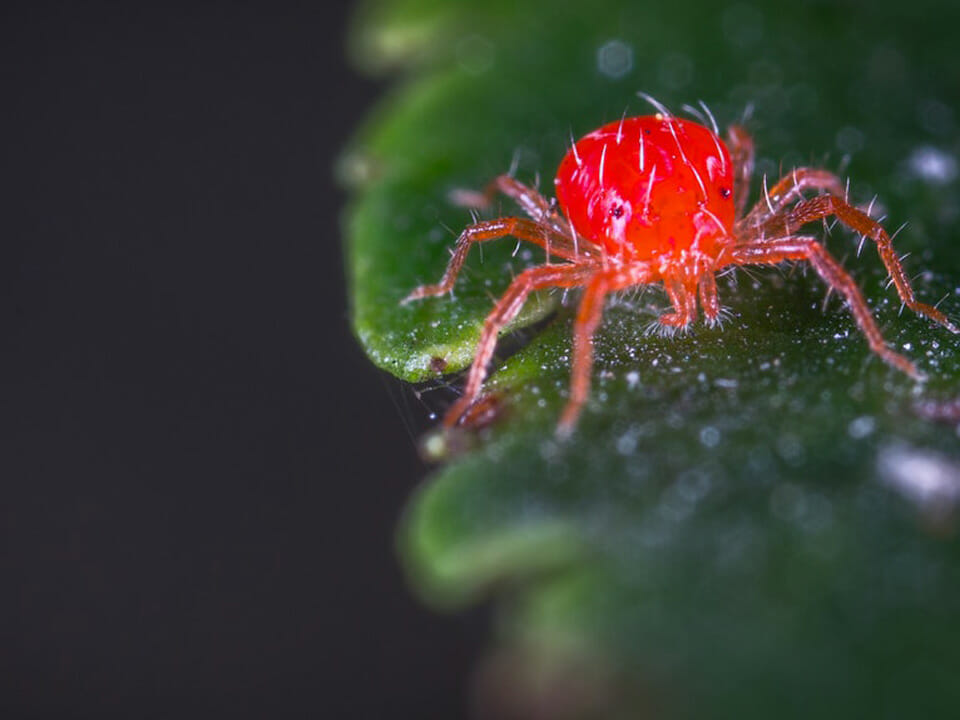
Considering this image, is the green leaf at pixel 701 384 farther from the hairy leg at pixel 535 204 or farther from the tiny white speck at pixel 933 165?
the hairy leg at pixel 535 204

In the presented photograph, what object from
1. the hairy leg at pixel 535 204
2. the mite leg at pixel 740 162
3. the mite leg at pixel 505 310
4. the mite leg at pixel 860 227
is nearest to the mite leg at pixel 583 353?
the mite leg at pixel 505 310

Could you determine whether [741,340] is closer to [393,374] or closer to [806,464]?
[806,464]

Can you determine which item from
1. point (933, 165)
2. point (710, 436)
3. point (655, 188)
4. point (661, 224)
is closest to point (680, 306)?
point (661, 224)

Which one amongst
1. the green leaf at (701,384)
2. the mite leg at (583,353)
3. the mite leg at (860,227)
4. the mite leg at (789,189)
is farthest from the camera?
the mite leg at (789,189)

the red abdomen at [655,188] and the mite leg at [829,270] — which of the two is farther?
the red abdomen at [655,188]

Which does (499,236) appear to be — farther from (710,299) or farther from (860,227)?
(860,227)

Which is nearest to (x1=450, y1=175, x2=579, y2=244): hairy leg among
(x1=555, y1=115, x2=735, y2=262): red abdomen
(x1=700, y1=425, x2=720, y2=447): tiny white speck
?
(x1=555, y1=115, x2=735, y2=262): red abdomen

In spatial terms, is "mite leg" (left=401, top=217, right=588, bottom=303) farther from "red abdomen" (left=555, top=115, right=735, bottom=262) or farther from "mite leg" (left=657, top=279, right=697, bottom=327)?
"mite leg" (left=657, top=279, right=697, bottom=327)
